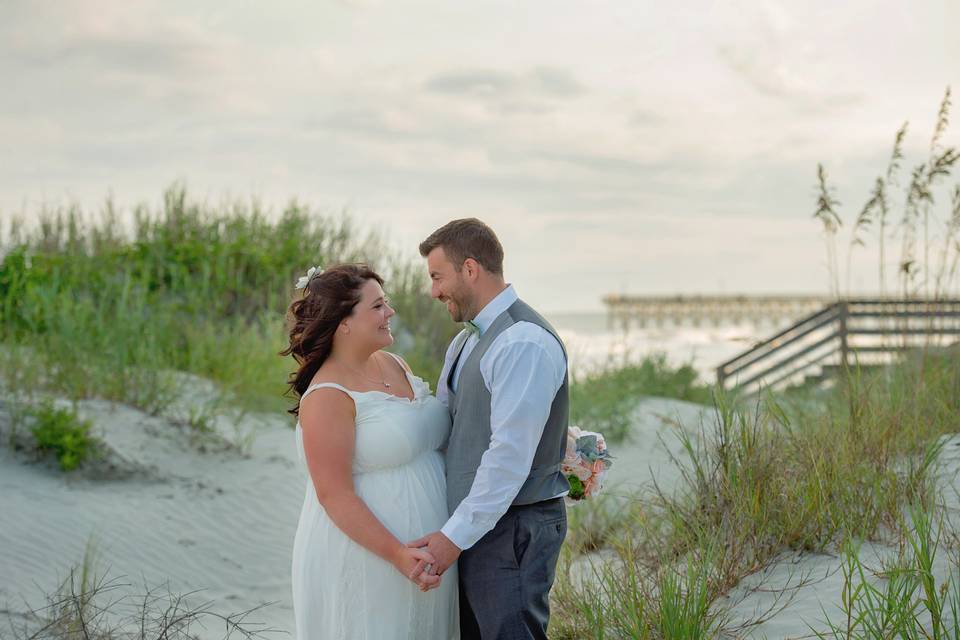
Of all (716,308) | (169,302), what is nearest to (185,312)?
(169,302)

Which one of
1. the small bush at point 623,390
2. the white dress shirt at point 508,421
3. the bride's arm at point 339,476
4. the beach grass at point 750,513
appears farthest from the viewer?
the small bush at point 623,390

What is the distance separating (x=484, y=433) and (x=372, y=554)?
0.64m

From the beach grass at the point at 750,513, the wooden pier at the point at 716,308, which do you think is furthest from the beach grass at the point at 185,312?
the wooden pier at the point at 716,308

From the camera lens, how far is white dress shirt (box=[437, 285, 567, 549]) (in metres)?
3.48

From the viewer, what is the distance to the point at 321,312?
12.8 ft

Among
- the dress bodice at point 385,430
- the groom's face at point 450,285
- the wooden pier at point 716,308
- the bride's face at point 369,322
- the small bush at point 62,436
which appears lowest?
the wooden pier at point 716,308

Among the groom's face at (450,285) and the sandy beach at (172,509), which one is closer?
the groom's face at (450,285)

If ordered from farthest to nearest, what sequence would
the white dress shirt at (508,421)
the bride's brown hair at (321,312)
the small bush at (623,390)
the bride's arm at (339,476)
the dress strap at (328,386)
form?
the small bush at (623,390)
the bride's brown hair at (321,312)
the dress strap at (328,386)
the bride's arm at (339,476)
the white dress shirt at (508,421)

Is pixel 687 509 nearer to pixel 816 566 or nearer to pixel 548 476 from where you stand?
pixel 816 566

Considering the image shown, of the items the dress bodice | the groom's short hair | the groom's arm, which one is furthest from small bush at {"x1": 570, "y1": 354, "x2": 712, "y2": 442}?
the groom's arm

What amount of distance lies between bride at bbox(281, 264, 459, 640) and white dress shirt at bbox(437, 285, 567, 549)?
9.7 inches

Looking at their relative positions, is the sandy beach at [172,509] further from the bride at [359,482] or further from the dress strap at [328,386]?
the dress strap at [328,386]

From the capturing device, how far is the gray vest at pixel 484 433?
12.0 ft

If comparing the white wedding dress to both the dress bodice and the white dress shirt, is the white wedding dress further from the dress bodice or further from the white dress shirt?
the white dress shirt
